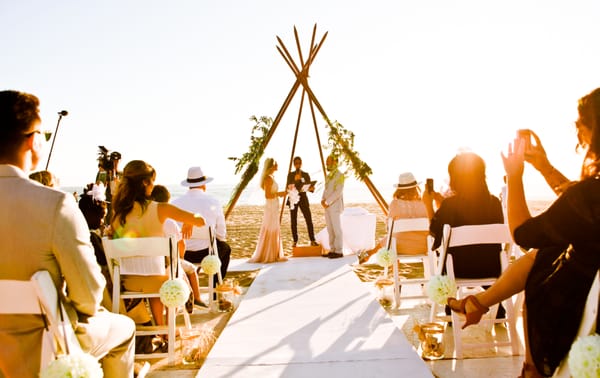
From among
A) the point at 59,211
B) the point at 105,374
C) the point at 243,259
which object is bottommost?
the point at 243,259

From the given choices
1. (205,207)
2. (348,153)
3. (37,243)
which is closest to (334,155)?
(348,153)

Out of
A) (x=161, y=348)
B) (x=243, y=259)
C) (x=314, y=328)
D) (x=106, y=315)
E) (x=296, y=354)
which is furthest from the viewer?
(x=243, y=259)

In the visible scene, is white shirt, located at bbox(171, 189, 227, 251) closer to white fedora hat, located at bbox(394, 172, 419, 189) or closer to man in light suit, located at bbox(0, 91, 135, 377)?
white fedora hat, located at bbox(394, 172, 419, 189)

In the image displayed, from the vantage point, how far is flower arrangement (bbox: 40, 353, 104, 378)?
5.63 feet

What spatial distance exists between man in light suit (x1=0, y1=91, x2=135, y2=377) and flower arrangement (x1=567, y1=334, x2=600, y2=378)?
69.7 inches

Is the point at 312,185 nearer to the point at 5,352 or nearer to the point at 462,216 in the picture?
the point at 462,216

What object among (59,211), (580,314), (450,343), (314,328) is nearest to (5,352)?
(59,211)

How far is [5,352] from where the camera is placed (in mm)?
1873

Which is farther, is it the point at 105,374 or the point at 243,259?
the point at 243,259

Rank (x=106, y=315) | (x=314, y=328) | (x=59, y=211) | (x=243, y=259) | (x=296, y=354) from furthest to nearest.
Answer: (x=243, y=259) → (x=314, y=328) → (x=296, y=354) → (x=106, y=315) → (x=59, y=211)

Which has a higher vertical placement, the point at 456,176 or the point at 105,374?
the point at 456,176

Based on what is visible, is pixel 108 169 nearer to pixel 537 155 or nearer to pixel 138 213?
pixel 138 213

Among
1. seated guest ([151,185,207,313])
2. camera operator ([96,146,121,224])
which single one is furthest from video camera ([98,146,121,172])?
seated guest ([151,185,207,313])

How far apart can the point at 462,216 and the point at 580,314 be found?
1.95 meters
